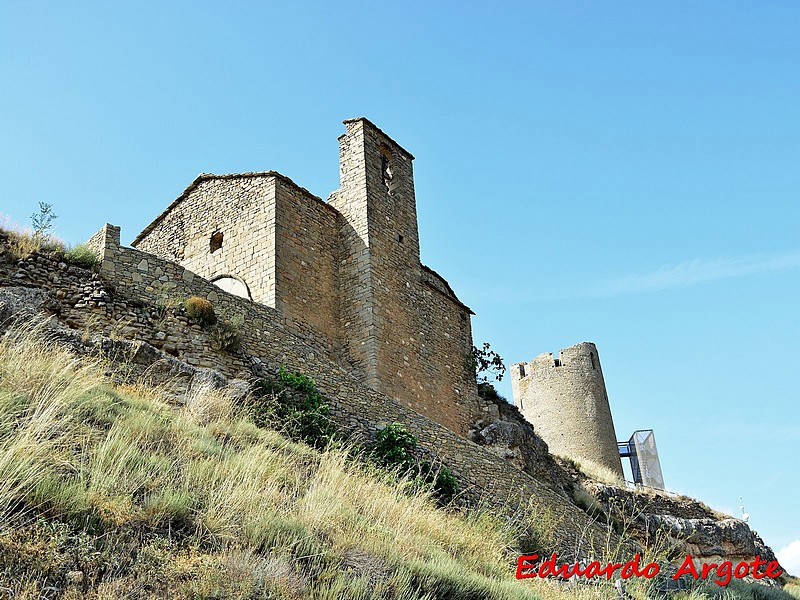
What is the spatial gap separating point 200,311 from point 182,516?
7.04 m

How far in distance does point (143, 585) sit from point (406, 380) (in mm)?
14032

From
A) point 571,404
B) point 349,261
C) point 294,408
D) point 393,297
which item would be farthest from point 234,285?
point 571,404

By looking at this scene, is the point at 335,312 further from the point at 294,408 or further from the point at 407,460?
the point at 294,408

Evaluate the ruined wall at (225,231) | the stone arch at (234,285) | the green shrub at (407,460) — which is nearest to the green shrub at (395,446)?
the green shrub at (407,460)

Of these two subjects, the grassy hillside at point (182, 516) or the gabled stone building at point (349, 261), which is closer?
the grassy hillside at point (182, 516)

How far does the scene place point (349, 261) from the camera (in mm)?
18938

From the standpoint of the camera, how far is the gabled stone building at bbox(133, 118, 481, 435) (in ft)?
57.6

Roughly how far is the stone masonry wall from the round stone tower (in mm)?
13681

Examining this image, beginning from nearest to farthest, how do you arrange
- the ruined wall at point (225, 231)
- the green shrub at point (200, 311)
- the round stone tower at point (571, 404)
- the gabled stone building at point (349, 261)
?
1. the green shrub at point (200, 311)
2. the ruined wall at point (225, 231)
3. the gabled stone building at point (349, 261)
4. the round stone tower at point (571, 404)

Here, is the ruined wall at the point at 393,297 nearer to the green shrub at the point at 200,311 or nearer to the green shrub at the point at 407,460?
the green shrub at the point at 407,460

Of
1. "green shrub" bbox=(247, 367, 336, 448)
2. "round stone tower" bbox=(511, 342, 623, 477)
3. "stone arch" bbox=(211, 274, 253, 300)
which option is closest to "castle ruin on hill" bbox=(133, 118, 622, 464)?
"stone arch" bbox=(211, 274, 253, 300)

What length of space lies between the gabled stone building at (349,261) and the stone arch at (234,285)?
0.03 meters

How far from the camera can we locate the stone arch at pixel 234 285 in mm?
17266

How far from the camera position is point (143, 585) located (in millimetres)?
4605
